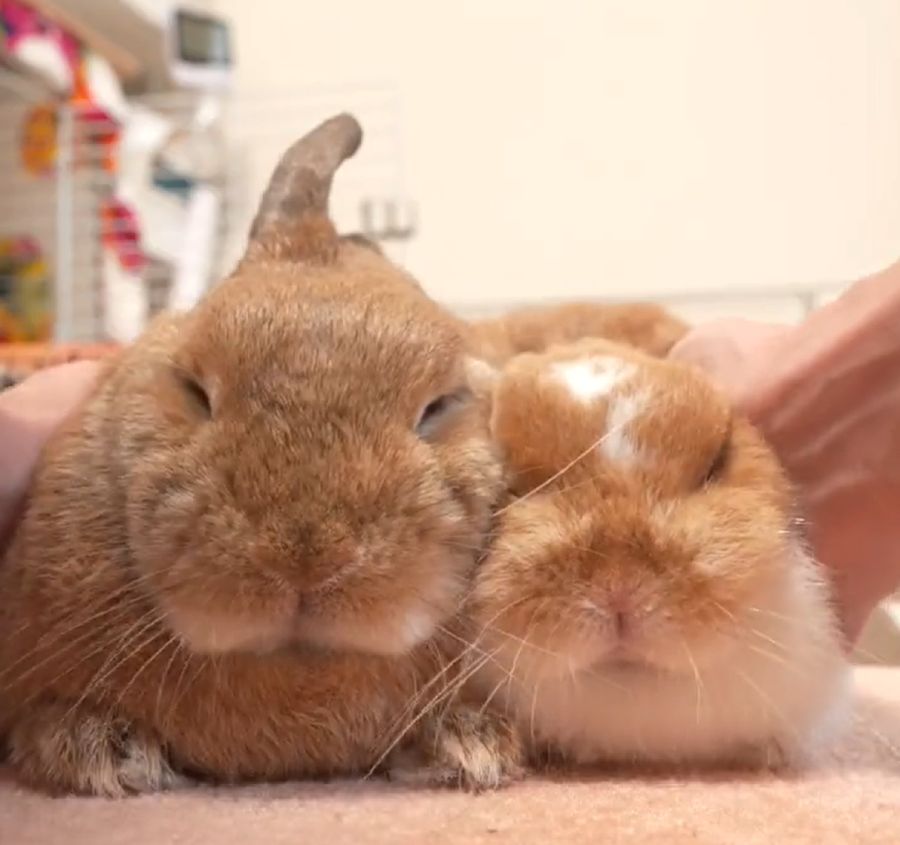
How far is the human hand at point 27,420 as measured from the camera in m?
0.99

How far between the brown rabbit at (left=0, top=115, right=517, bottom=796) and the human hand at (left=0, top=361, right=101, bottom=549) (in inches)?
2.9

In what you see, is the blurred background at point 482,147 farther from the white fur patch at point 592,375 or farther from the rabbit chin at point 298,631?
the rabbit chin at point 298,631

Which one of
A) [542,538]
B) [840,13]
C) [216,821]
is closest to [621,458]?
[542,538]

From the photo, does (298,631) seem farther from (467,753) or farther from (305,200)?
(305,200)

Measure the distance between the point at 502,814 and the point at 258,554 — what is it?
227 mm

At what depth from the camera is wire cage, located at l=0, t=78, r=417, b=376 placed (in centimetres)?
259

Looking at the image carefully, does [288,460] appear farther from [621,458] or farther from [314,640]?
[621,458]

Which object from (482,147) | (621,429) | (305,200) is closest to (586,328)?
(305,200)

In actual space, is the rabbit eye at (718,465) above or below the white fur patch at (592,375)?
below

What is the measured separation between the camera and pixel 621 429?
862 millimetres

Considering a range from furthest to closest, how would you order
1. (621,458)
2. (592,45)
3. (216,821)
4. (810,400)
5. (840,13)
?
(592,45) → (840,13) → (810,400) → (621,458) → (216,821)

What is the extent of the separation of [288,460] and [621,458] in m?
0.24

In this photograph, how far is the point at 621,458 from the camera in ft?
2.80

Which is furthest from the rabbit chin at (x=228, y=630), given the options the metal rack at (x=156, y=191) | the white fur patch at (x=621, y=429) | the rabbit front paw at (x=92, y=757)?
the metal rack at (x=156, y=191)
